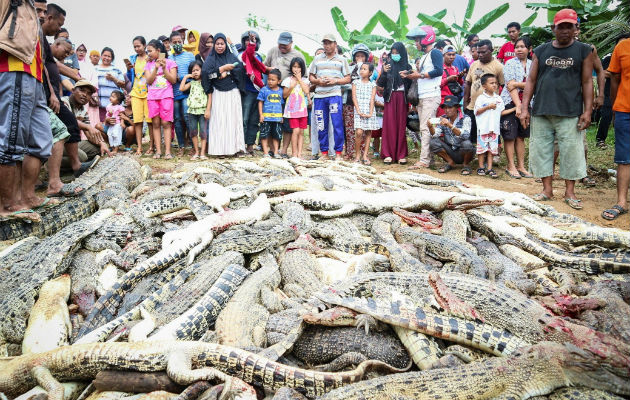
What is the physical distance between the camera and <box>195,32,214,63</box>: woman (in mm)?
10305

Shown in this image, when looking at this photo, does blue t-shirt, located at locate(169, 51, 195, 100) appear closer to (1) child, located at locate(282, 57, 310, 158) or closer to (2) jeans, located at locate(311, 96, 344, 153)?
(1) child, located at locate(282, 57, 310, 158)

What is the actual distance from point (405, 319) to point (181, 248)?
216cm

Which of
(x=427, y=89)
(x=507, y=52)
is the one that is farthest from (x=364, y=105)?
(x=507, y=52)

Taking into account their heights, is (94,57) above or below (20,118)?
above

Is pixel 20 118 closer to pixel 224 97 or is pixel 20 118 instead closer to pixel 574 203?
Result: pixel 224 97

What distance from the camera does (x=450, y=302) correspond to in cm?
274

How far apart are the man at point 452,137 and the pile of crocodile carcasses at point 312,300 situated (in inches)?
156

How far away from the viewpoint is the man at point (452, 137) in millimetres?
8938

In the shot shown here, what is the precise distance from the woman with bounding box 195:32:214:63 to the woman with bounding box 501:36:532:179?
6.72 meters

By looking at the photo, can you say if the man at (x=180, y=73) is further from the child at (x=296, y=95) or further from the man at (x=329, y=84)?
the man at (x=329, y=84)

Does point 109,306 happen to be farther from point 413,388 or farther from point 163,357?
point 413,388

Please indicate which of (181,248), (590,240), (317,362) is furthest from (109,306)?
(590,240)

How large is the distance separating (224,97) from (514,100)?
19.8 feet

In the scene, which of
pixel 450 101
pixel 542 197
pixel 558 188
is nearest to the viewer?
pixel 542 197
